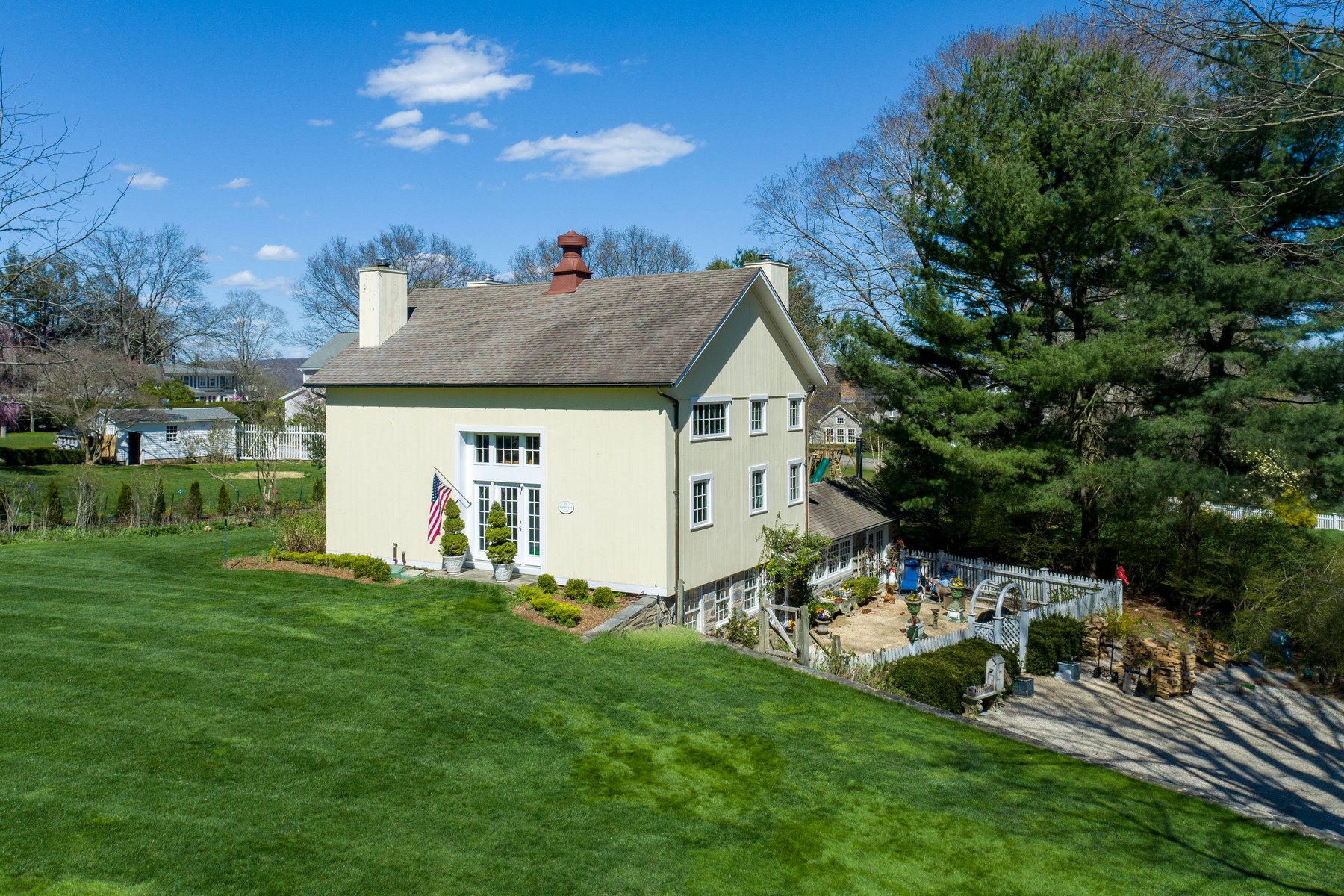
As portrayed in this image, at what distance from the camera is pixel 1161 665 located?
54.0ft

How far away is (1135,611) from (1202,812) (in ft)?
42.7

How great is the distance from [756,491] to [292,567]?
1040 cm

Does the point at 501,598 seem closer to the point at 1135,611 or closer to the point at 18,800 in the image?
the point at 18,800

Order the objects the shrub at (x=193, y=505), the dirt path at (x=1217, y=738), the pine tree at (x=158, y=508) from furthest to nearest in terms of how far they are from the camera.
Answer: the shrub at (x=193, y=505) → the pine tree at (x=158, y=508) → the dirt path at (x=1217, y=738)

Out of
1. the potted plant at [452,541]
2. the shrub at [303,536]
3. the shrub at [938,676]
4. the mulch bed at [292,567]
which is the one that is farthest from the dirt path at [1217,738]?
the shrub at [303,536]

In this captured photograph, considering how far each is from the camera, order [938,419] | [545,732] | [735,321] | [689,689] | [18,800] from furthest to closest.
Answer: [938,419] < [735,321] < [689,689] < [545,732] < [18,800]

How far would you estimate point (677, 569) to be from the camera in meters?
17.2

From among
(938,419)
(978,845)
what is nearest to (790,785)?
(978,845)

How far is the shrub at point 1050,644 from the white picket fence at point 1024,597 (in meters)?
Answer: 0.14

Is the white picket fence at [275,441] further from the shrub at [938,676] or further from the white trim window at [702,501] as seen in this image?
the shrub at [938,676]

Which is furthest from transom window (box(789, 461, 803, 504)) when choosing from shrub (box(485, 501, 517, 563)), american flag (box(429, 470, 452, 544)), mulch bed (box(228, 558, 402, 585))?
mulch bed (box(228, 558, 402, 585))

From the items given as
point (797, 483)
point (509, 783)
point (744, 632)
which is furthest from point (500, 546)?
point (509, 783)

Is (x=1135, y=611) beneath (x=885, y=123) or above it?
beneath

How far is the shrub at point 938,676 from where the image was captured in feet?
47.6
